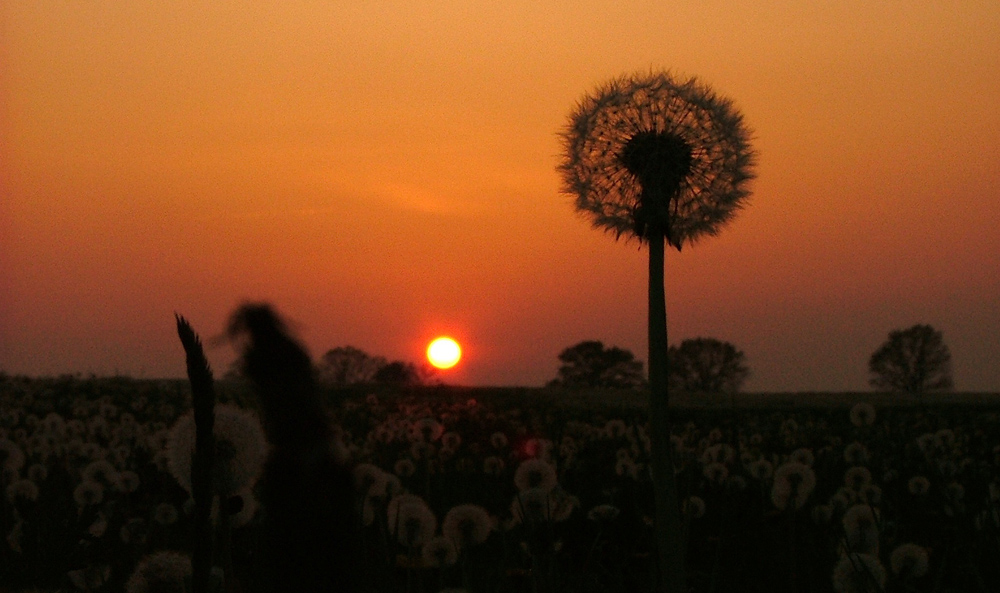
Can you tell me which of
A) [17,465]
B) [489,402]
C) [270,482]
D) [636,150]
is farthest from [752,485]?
[489,402]

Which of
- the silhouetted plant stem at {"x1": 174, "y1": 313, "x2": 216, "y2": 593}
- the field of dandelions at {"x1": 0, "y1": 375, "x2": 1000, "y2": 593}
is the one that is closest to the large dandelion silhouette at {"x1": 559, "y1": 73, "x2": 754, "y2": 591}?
the field of dandelions at {"x1": 0, "y1": 375, "x2": 1000, "y2": 593}

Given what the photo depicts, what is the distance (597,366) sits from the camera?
3029 inches

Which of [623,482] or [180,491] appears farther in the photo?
[623,482]

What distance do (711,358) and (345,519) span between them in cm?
7968

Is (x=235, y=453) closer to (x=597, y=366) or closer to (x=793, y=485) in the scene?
(x=793, y=485)

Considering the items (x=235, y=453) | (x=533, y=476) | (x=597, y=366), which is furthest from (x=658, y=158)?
(x=597, y=366)

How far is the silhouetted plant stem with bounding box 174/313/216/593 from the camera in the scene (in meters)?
0.46

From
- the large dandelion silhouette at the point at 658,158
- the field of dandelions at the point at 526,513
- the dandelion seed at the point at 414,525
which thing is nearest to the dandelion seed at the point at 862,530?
the field of dandelions at the point at 526,513

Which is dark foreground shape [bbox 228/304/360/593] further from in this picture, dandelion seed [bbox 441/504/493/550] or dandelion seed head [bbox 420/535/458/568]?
dandelion seed [bbox 441/504/493/550]

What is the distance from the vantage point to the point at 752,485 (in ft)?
21.5

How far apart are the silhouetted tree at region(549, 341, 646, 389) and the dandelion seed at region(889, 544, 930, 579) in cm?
7268

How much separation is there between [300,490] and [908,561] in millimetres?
A: 3696

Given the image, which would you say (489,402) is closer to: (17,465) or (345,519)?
(17,465)

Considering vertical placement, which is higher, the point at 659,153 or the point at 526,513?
the point at 659,153
